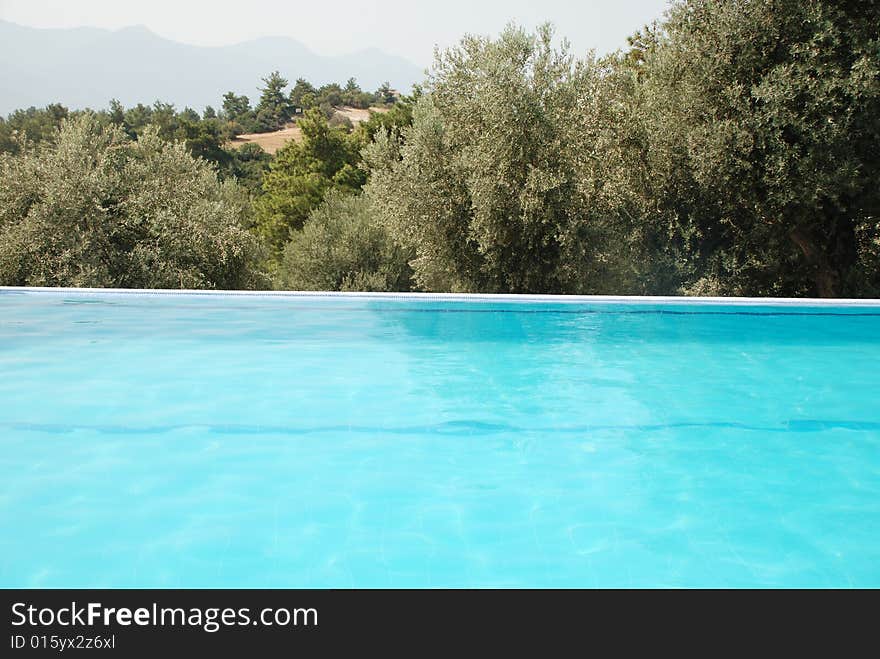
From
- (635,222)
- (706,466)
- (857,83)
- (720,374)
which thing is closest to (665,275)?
(635,222)

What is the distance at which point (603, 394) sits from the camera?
584 cm

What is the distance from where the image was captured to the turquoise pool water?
3.12 meters

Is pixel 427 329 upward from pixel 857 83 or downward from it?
downward

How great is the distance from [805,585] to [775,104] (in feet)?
32.8

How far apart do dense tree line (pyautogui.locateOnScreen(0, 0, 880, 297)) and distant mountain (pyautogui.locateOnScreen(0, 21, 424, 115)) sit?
122636mm

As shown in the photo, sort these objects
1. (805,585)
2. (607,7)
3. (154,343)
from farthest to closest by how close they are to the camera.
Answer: (607,7) < (154,343) < (805,585)

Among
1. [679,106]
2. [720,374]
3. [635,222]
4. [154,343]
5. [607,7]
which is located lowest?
[154,343]

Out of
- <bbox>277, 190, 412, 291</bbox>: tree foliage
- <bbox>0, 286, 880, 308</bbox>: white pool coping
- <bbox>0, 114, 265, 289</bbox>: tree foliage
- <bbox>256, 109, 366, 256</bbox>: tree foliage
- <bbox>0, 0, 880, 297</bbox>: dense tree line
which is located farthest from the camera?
<bbox>256, 109, 366, 256</bbox>: tree foliage

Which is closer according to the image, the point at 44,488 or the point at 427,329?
the point at 44,488

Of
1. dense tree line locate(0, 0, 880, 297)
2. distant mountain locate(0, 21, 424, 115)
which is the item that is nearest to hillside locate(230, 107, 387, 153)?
dense tree line locate(0, 0, 880, 297)

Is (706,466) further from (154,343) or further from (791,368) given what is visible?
(154,343)

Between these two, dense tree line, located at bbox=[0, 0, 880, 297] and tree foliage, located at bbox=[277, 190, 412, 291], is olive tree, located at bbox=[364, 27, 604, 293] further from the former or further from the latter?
tree foliage, located at bbox=[277, 190, 412, 291]

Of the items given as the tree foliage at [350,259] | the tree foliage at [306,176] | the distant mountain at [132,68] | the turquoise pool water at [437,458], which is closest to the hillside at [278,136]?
the tree foliage at [306,176]

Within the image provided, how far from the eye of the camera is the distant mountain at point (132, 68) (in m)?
145
